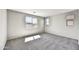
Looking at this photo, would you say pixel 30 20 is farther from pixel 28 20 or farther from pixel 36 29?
pixel 36 29

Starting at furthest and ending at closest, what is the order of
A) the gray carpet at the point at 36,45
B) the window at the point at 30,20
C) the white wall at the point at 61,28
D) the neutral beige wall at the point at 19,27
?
the white wall at the point at 61,28 < the window at the point at 30,20 < the neutral beige wall at the point at 19,27 < the gray carpet at the point at 36,45

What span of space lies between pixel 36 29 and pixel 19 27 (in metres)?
0.69

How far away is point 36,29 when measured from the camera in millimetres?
2479

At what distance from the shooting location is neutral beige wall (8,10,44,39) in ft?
6.69

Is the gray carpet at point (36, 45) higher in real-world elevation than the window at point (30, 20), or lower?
lower

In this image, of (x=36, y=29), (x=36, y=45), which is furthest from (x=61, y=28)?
(x=36, y=45)

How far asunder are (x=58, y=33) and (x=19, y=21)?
99.8 inches

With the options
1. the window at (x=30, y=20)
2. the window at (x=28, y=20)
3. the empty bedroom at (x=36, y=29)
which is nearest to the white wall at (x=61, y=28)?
the empty bedroom at (x=36, y=29)

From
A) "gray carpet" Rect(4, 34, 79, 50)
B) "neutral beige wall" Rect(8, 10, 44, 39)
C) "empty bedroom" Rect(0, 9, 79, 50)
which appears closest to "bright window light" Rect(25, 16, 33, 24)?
"empty bedroom" Rect(0, 9, 79, 50)

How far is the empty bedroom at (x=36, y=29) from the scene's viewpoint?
1952mm

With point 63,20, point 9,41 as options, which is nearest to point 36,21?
point 9,41

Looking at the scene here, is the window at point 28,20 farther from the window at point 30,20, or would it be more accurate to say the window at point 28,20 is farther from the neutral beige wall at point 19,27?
the neutral beige wall at point 19,27
